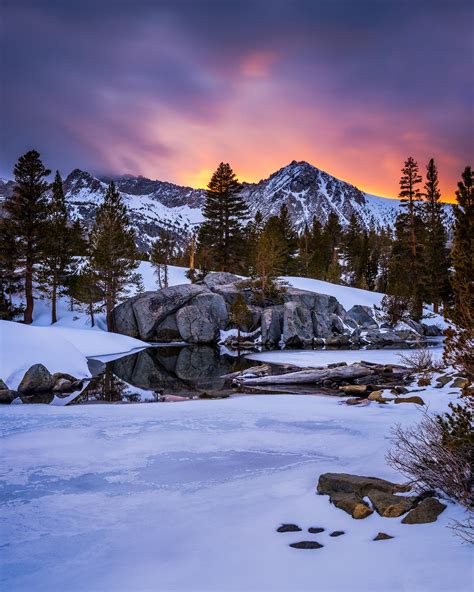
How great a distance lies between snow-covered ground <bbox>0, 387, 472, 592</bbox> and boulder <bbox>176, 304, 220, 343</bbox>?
81.4ft

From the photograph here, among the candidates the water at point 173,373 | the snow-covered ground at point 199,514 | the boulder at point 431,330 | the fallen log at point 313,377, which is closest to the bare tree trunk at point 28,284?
the water at point 173,373

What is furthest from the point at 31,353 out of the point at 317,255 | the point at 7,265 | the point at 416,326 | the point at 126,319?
the point at 317,255

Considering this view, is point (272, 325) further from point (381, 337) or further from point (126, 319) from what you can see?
point (126, 319)

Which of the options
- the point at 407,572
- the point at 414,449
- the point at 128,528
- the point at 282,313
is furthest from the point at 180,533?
the point at 282,313

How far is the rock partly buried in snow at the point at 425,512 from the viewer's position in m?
3.87

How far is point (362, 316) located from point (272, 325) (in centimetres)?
1094

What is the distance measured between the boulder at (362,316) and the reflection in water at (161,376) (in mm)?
17409

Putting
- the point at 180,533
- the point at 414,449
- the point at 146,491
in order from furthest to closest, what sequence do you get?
the point at 146,491
the point at 414,449
the point at 180,533

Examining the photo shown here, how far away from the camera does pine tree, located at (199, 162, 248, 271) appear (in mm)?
44469

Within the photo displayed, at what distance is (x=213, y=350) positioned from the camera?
28.9 metres

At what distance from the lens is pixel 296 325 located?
33.2m

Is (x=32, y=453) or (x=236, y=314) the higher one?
(x=236, y=314)

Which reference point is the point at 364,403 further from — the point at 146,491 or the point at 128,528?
the point at 128,528

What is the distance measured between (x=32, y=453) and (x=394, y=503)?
581 cm
